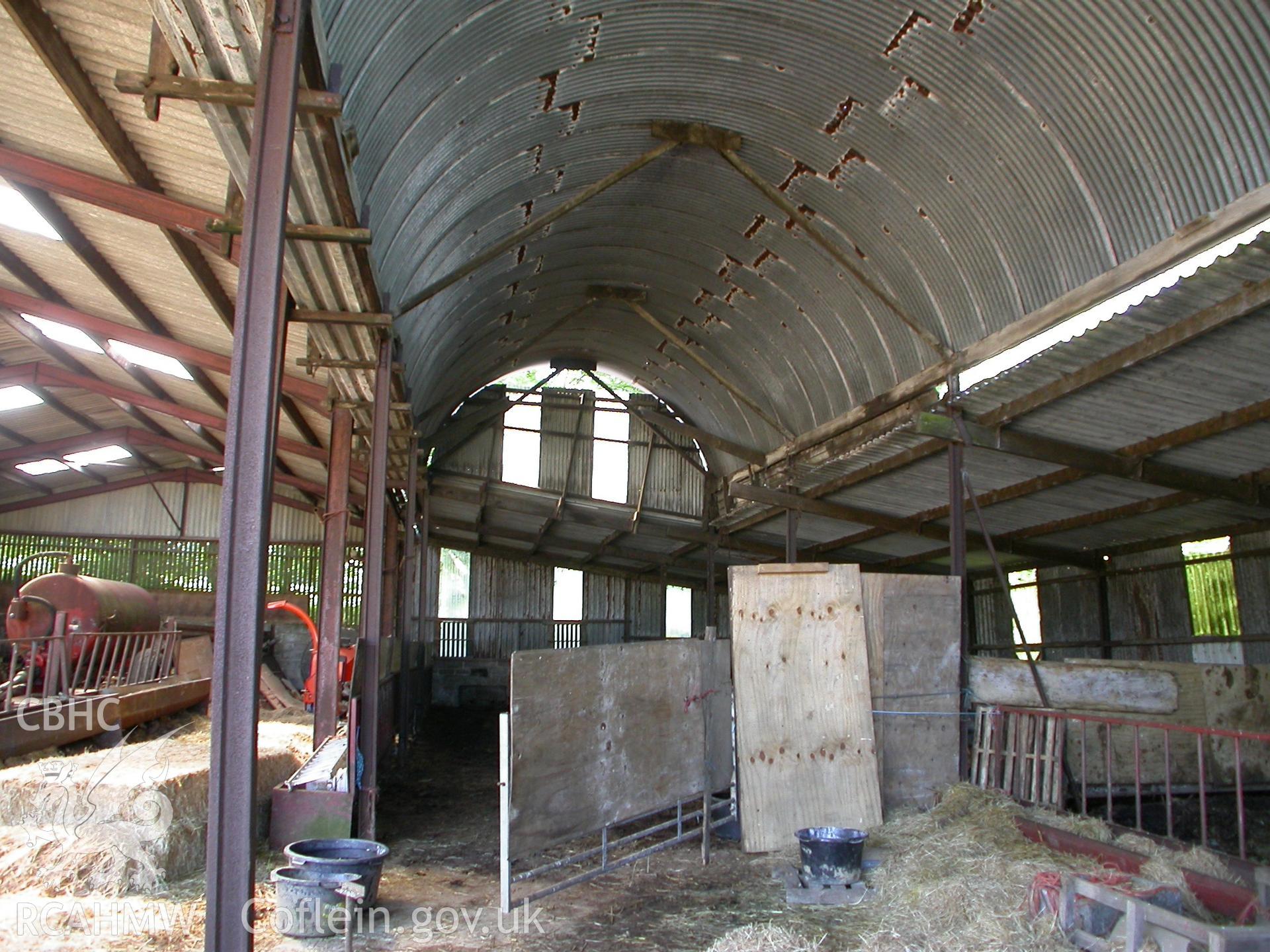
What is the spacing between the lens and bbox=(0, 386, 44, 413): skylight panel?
1773 cm

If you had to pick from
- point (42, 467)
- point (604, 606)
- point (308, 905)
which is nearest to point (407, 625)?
point (308, 905)

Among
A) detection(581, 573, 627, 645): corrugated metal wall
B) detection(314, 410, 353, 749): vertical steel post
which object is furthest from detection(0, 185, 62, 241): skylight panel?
detection(581, 573, 627, 645): corrugated metal wall

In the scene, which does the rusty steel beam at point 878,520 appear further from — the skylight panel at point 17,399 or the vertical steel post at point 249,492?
the skylight panel at point 17,399

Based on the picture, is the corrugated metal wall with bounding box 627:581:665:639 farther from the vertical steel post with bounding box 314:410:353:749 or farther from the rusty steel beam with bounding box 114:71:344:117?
the rusty steel beam with bounding box 114:71:344:117

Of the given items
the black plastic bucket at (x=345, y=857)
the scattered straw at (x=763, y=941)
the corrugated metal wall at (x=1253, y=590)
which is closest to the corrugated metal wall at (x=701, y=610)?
the corrugated metal wall at (x=1253, y=590)

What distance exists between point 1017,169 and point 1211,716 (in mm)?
5878

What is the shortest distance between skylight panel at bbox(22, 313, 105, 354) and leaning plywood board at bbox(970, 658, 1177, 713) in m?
12.9

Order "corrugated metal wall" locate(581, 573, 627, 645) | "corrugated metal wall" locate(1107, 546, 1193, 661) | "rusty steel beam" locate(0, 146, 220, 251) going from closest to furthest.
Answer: "rusty steel beam" locate(0, 146, 220, 251)
"corrugated metal wall" locate(1107, 546, 1193, 661)
"corrugated metal wall" locate(581, 573, 627, 645)

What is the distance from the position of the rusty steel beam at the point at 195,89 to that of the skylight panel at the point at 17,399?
14976mm

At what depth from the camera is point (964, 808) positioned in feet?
27.6

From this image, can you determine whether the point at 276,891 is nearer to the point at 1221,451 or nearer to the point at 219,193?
the point at 219,193

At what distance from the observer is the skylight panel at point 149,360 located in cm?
1456

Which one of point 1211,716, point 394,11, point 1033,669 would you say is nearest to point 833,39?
point 394,11

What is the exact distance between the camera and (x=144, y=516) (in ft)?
81.9
